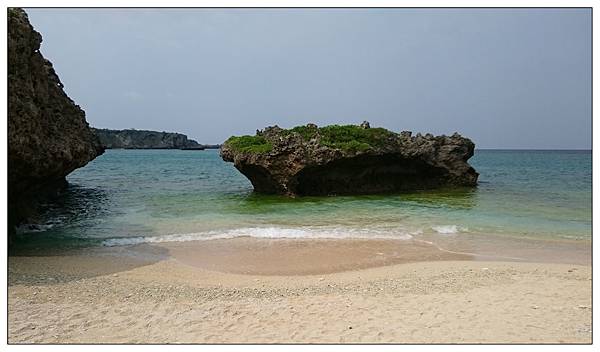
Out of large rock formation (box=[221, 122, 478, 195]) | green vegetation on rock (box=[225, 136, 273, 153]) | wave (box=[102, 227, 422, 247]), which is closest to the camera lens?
wave (box=[102, 227, 422, 247])

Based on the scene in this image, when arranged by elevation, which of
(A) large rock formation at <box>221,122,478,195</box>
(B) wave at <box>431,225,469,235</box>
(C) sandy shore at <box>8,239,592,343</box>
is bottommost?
(C) sandy shore at <box>8,239,592,343</box>

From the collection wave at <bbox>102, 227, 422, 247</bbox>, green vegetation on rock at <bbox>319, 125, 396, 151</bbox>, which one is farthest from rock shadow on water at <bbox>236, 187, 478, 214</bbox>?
wave at <bbox>102, 227, 422, 247</bbox>

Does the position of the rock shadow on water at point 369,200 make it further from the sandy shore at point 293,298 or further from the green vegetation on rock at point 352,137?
the sandy shore at point 293,298

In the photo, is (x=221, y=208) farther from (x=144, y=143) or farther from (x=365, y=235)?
(x=144, y=143)

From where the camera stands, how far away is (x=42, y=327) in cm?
628

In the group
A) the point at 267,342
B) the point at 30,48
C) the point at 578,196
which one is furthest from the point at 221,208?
the point at 578,196

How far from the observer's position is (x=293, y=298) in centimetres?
778

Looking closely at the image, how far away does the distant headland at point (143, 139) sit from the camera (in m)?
155

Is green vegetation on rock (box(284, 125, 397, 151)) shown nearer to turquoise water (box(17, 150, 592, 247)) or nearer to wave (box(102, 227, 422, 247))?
turquoise water (box(17, 150, 592, 247))

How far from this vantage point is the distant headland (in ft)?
509

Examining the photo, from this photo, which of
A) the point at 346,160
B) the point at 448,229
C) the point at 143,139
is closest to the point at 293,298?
the point at 448,229

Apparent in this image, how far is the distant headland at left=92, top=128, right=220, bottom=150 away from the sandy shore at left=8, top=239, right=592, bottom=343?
14780 centimetres

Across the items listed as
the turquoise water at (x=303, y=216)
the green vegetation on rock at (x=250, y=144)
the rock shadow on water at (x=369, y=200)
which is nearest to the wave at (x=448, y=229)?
the turquoise water at (x=303, y=216)

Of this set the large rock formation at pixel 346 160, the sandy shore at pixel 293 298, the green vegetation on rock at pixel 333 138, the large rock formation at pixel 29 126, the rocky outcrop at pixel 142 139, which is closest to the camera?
the sandy shore at pixel 293 298
